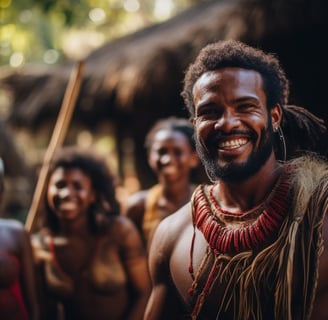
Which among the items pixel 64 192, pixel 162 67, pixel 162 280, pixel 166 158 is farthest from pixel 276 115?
pixel 162 67

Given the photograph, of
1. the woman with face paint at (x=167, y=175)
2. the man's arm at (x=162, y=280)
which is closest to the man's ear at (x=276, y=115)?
the man's arm at (x=162, y=280)

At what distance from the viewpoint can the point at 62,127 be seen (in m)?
4.43

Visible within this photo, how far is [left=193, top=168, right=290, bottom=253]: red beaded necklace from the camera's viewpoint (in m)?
1.94

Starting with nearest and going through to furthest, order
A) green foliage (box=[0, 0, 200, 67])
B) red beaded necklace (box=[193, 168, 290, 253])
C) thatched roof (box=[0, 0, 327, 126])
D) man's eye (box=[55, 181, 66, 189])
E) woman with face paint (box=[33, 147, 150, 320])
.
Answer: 1. red beaded necklace (box=[193, 168, 290, 253])
2. woman with face paint (box=[33, 147, 150, 320])
3. man's eye (box=[55, 181, 66, 189])
4. thatched roof (box=[0, 0, 327, 126])
5. green foliage (box=[0, 0, 200, 67])

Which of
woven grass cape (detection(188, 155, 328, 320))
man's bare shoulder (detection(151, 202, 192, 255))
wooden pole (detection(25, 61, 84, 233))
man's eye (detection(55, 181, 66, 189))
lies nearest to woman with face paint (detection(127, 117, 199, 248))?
wooden pole (detection(25, 61, 84, 233))

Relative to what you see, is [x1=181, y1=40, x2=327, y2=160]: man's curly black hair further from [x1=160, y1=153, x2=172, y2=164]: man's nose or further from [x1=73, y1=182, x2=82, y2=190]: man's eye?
[x1=160, y1=153, x2=172, y2=164]: man's nose

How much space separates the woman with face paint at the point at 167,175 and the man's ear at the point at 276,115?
2195mm

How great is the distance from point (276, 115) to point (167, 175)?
2.25m

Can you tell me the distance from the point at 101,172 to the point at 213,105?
7.21 feet

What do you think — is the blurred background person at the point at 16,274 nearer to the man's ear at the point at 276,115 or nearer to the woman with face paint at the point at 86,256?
the woman with face paint at the point at 86,256

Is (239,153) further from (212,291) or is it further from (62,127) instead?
(62,127)

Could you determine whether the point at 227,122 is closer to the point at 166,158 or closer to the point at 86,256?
the point at 86,256

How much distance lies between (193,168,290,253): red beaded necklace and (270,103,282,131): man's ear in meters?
0.20

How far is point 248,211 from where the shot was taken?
2.04 meters
